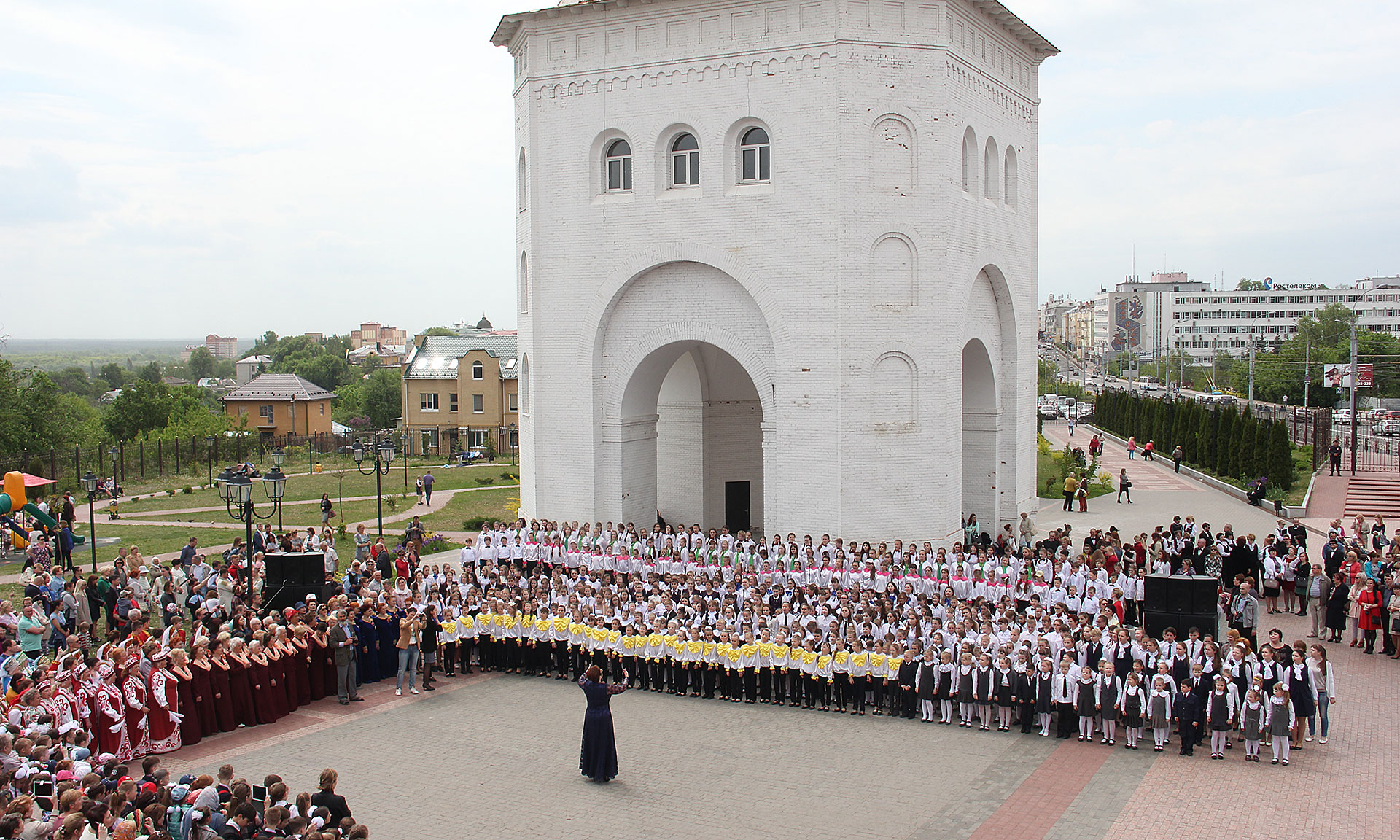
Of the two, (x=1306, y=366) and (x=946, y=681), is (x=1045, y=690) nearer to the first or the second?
(x=946, y=681)

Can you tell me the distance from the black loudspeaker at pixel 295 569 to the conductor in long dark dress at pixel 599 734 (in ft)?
25.3

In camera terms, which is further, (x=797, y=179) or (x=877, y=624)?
(x=797, y=179)

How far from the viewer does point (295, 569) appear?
1852 cm

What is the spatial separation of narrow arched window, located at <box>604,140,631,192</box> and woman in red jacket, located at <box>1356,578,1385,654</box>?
16.3m

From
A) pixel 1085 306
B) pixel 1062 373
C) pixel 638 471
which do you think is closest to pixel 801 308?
pixel 638 471

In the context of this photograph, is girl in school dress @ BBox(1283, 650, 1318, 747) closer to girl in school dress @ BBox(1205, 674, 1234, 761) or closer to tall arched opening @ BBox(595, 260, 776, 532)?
girl in school dress @ BBox(1205, 674, 1234, 761)

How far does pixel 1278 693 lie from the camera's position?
1302 cm

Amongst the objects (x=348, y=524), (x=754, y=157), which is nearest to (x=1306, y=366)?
(x=754, y=157)

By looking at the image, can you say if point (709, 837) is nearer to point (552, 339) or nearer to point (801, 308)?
point (801, 308)

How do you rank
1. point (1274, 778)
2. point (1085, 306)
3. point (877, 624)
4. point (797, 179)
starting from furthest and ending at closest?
point (1085, 306) < point (797, 179) < point (877, 624) < point (1274, 778)

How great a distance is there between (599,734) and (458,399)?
5275cm

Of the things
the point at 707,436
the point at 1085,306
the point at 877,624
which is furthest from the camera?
the point at 1085,306

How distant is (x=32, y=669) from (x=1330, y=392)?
7553 centimetres

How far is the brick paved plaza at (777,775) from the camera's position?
11578mm
